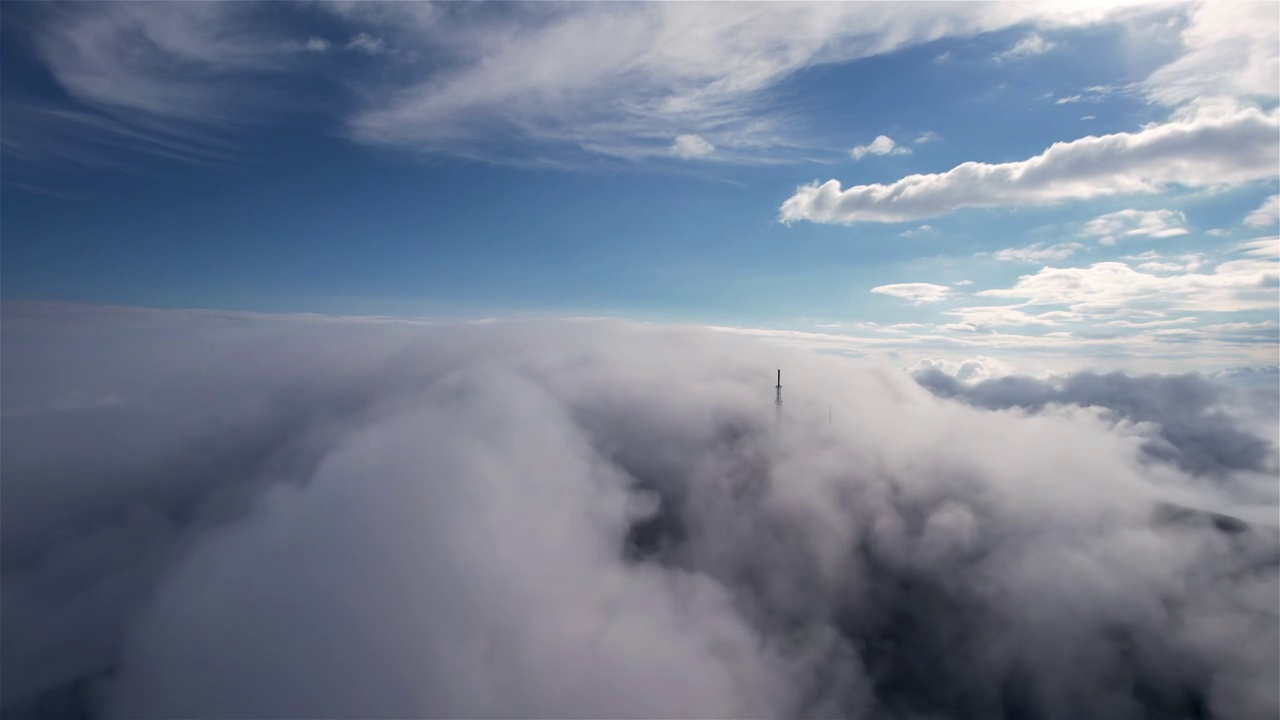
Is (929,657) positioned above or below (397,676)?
below

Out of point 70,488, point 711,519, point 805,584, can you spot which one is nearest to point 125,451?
point 70,488

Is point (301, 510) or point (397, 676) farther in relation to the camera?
point (301, 510)

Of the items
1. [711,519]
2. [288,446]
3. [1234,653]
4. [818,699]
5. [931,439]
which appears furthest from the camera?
[931,439]

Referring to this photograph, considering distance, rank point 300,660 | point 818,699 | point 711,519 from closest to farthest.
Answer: point 300,660
point 818,699
point 711,519

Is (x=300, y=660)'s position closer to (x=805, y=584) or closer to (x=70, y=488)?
(x=805, y=584)

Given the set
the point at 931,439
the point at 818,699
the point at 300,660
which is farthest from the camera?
the point at 931,439

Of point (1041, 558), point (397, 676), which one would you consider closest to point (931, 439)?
point (1041, 558)

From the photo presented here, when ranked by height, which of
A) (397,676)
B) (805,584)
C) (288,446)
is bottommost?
(805,584)

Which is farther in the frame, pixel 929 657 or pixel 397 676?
pixel 929 657

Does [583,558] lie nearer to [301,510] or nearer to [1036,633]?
[301,510]
